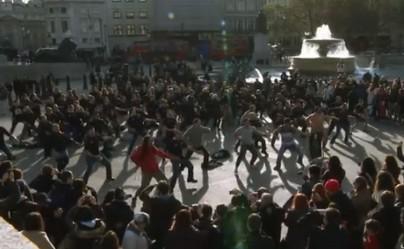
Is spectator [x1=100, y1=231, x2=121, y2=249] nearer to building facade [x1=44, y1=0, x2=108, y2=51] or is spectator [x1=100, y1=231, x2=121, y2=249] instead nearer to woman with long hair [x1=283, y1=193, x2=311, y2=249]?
woman with long hair [x1=283, y1=193, x2=311, y2=249]

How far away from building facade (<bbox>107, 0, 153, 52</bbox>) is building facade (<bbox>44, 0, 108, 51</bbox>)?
5.82m

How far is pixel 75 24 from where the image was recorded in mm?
86938

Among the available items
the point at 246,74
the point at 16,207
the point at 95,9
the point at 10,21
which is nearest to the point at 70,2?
the point at 95,9

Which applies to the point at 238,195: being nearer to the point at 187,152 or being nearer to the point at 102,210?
the point at 102,210

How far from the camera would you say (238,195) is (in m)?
8.23

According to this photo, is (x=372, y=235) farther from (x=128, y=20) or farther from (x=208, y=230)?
(x=128, y=20)

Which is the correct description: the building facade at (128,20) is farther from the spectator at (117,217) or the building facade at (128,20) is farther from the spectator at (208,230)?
the spectator at (208,230)

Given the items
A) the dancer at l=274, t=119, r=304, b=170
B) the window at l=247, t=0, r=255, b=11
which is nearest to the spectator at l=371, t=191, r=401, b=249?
the dancer at l=274, t=119, r=304, b=170

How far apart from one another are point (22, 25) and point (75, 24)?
64.6 ft

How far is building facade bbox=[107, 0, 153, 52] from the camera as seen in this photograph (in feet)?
317

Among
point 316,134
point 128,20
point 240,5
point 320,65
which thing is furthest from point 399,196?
point 240,5

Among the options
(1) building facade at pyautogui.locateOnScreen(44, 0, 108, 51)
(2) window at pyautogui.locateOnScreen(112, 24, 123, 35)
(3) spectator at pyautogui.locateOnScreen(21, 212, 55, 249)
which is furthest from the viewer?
(2) window at pyautogui.locateOnScreen(112, 24, 123, 35)

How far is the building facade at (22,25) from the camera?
320 ft

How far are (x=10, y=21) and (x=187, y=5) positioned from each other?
29553 millimetres
